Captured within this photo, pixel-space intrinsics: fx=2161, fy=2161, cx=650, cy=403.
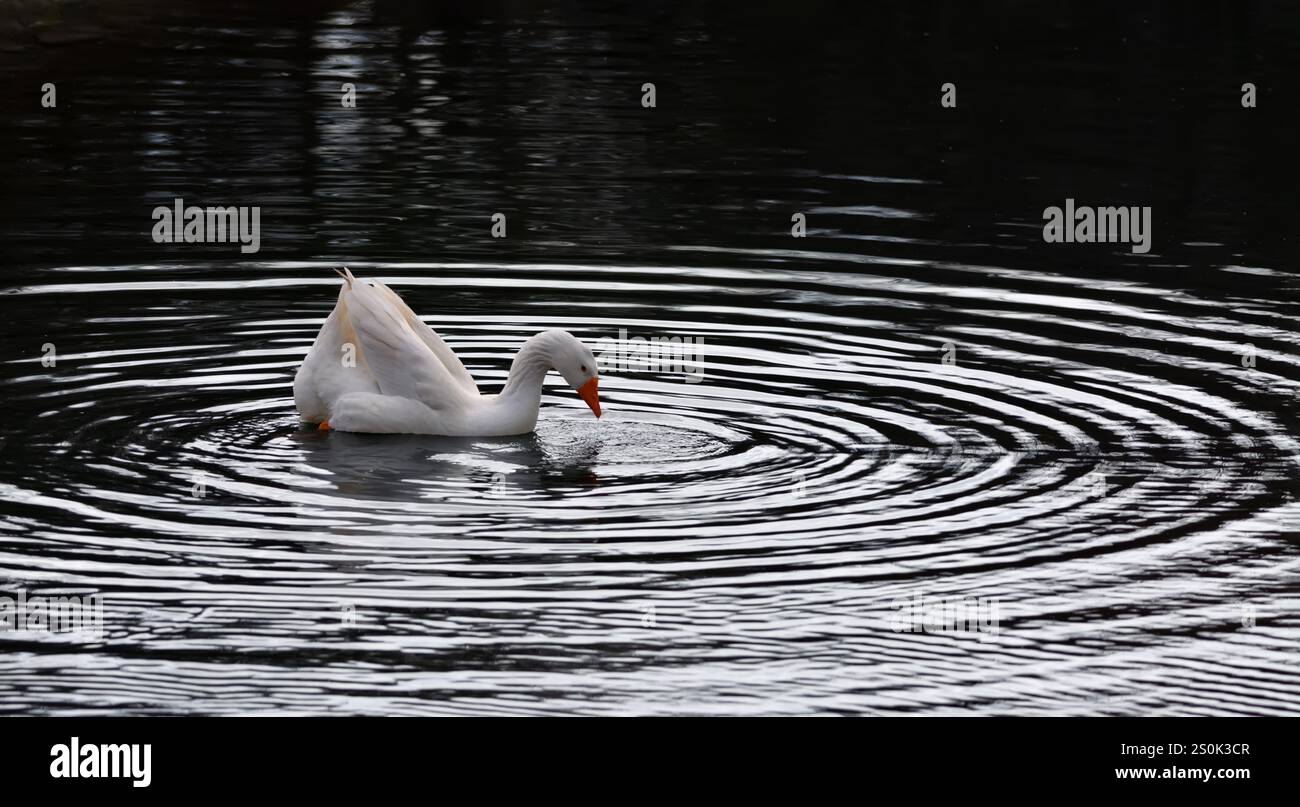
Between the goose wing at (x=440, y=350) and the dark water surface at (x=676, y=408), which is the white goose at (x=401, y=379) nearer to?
the goose wing at (x=440, y=350)

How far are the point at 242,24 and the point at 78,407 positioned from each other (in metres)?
22.8

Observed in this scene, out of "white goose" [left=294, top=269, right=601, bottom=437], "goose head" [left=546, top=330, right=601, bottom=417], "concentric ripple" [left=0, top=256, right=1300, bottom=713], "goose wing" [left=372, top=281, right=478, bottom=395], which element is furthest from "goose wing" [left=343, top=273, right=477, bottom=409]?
"goose head" [left=546, top=330, right=601, bottom=417]

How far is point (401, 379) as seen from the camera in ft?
44.1

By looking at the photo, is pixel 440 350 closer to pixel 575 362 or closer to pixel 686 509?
pixel 575 362

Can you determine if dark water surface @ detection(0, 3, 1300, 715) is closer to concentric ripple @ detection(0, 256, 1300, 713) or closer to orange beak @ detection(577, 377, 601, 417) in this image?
concentric ripple @ detection(0, 256, 1300, 713)

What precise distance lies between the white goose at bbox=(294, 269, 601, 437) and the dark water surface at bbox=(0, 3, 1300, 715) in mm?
201

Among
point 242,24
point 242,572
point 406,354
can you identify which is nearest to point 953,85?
point 242,24

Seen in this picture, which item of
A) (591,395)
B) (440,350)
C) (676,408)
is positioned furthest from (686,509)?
(440,350)

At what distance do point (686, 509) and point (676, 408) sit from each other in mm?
2430

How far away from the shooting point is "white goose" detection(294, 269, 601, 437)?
43.9 feet

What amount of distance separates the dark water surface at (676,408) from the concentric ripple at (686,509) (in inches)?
1.3

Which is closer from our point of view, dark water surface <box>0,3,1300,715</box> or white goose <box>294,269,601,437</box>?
dark water surface <box>0,3,1300,715</box>

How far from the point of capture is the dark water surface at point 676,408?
972 cm

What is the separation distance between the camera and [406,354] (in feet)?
43.8
